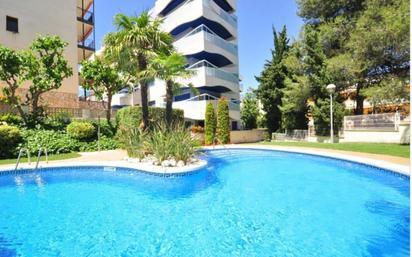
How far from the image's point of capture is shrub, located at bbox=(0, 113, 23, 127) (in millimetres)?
14975

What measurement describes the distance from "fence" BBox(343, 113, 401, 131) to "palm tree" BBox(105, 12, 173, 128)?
15.1 metres

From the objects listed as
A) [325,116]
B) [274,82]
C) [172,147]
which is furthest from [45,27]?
[325,116]

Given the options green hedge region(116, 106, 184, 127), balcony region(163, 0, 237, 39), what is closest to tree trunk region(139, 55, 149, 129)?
green hedge region(116, 106, 184, 127)

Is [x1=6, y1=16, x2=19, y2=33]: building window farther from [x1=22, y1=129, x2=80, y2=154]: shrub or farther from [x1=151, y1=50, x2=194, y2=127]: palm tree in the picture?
[x1=151, y1=50, x2=194, y2=127]: palm tree

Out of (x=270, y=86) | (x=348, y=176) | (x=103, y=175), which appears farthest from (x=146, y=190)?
(x=270, y=86)

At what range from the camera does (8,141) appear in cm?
1319

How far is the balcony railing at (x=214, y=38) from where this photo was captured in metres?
25.0

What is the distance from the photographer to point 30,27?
2062 cm

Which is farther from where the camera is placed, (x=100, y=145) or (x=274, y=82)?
(x=274, y=82)

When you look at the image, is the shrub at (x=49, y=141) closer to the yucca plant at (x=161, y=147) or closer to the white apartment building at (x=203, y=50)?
the yucca plant at (x=161, y=147)

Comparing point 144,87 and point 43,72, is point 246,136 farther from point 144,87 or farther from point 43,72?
point 43,72

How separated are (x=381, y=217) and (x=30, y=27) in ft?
84.6

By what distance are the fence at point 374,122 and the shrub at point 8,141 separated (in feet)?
72.5

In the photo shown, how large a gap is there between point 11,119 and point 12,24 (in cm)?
927
